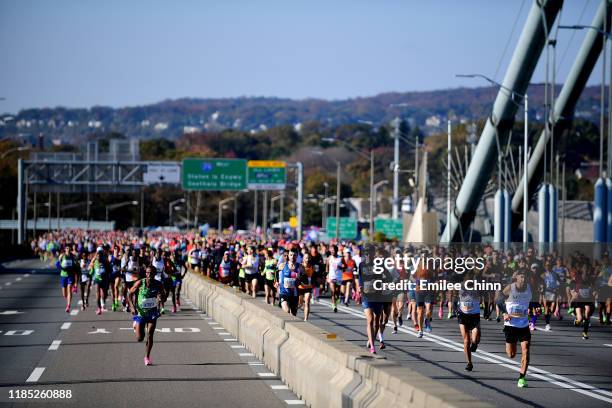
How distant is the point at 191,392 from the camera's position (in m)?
14.8

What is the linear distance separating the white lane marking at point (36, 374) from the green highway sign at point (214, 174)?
214 ft

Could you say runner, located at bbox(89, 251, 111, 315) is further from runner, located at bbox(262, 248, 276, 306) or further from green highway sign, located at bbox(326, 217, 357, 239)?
green highway sign, located at bbox(326, 217, 357, 239)

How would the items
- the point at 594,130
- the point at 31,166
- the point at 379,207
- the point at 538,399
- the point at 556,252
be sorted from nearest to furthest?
the point at 538,399
the point at 556,252
the point at 31,166
the point at 379,207
the point at 594,130

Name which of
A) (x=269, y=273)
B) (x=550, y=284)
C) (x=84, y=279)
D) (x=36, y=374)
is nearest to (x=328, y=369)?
(x=36, y=374)

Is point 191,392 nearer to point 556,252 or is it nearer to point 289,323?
point 289,323

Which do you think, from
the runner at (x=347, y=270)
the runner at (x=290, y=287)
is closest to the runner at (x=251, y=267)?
the runner at (x=347, y=270)

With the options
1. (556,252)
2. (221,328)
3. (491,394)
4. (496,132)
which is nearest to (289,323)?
(491,394)

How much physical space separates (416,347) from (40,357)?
688 centimetres

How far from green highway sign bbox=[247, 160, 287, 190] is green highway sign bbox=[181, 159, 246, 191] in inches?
23.9

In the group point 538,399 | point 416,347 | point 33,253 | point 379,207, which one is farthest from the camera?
point 379,207

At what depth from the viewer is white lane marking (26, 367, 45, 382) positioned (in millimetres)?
15961

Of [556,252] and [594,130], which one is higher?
[594,130]

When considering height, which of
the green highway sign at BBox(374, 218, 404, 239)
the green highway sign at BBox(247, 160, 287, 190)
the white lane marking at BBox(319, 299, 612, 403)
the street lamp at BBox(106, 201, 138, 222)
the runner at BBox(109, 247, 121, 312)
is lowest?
the white lane marking at BBox(319, 299, 612, 403)

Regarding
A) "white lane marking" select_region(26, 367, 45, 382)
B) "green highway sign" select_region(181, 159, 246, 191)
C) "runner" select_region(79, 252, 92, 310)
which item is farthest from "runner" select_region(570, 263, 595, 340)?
"green highway sign" select_region(181, 159, 246, 191)
